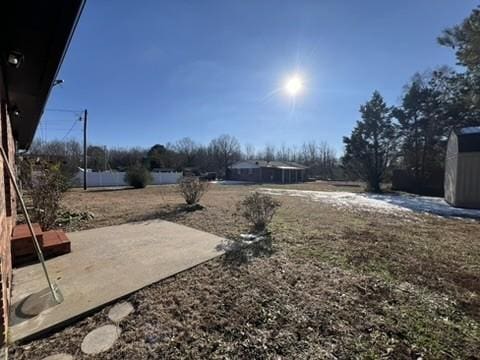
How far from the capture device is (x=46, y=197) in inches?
199

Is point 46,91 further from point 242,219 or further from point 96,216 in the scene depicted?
point 242,219

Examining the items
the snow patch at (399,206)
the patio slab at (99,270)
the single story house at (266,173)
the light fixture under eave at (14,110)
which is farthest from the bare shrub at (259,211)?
the single story house at (266,173)

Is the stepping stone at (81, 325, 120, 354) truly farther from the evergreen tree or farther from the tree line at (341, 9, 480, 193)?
the evergreen tree

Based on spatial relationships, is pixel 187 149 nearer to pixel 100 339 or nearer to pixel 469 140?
pixel 469 140

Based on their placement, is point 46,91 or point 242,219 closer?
point 46,91

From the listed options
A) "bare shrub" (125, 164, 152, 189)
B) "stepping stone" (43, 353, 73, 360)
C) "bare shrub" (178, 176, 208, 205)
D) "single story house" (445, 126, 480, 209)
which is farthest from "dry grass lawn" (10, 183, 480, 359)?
"bare shrub" (125, 164, 152, 189)

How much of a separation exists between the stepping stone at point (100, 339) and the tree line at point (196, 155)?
2539cm

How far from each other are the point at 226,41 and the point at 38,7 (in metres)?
7.40

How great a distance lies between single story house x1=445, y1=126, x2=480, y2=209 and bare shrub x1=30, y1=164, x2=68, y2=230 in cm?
1538

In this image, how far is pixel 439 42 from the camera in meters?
9.58

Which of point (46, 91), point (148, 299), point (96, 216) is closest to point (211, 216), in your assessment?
point (96, 216)

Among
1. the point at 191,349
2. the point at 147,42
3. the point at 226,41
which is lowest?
the point at 191,349

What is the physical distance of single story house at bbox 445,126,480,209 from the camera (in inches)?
389

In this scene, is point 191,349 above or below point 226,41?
below
